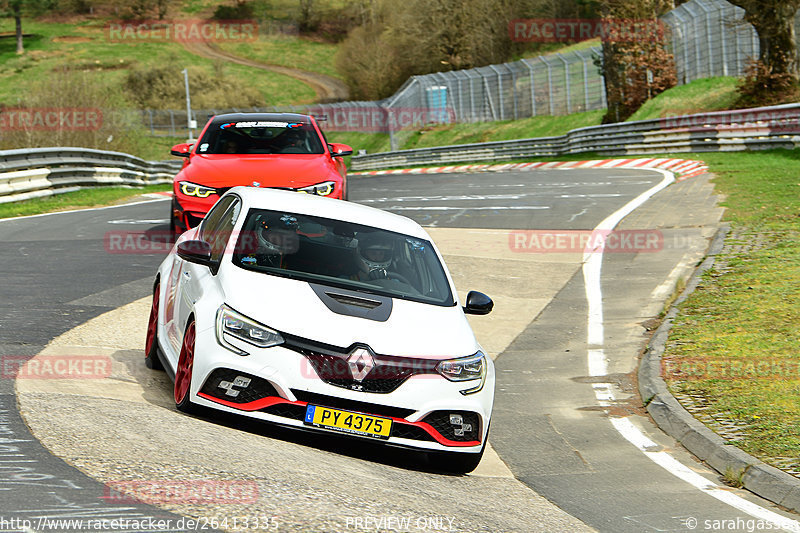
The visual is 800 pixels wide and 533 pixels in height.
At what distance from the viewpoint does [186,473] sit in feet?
17.7

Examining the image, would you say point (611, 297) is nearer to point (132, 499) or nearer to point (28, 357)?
point (28, 357)

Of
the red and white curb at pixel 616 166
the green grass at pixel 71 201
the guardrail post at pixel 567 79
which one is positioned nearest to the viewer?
the green grass at pixel 71 201

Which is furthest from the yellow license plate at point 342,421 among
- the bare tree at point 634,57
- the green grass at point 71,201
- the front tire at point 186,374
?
the bare tree at point 634,57

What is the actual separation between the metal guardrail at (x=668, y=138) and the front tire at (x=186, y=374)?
84.5 ft

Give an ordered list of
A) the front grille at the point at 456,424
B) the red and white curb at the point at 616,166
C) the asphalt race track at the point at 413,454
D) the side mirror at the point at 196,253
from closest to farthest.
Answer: the asphalt race track at the point at 413,454
the front grille at the point at 456,424
the side mirror at the point at 196,253
the red and white curb at the point at 616,166

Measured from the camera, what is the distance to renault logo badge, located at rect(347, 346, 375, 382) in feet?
20.9

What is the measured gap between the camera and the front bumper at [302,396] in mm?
6352

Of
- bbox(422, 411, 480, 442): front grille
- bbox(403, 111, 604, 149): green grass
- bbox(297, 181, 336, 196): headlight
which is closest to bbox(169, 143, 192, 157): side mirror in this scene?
bbox(297, 181, 336, 196): headlight

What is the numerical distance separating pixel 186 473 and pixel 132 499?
1.69 feet

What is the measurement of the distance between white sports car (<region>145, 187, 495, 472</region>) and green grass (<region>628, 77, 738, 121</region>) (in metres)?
32.5

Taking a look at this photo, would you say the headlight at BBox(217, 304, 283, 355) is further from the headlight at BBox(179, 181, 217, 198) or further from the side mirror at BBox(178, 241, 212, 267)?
the headlight at BBox(179, 181, 217, 198)

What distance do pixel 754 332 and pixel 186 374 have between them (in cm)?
615

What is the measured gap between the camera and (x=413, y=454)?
733 centimetres

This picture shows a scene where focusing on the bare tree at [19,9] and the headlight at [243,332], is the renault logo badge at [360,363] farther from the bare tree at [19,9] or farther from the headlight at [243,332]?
the bare tree at [19,9]
